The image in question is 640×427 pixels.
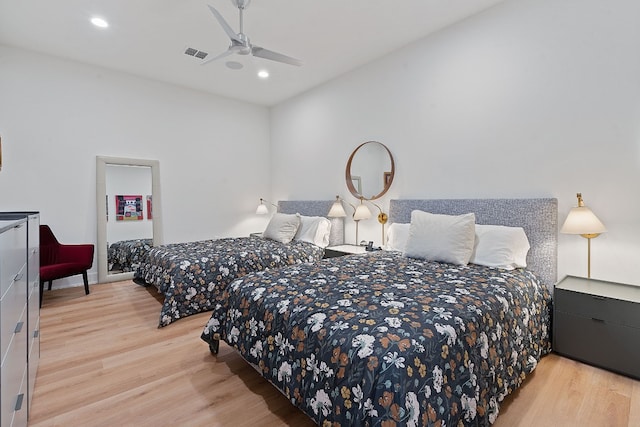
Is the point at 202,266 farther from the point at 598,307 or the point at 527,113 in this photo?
the point at 527,113

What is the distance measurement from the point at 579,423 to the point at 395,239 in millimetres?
1961

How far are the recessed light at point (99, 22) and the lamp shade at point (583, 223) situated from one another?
4.39 m

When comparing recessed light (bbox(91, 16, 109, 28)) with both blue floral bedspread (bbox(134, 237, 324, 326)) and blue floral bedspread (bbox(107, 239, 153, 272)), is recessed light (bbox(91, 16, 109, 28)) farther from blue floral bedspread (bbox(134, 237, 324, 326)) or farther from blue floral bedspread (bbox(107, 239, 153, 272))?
blue floral bedspread (bbox(107, 239, 153, 272))

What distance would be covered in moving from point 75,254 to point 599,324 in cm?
495

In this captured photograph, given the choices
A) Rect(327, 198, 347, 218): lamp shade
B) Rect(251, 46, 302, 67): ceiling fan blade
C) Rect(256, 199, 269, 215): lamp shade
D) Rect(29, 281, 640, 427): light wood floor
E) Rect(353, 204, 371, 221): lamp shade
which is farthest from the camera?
Rect(256, 199, 269, 215): lamp shade

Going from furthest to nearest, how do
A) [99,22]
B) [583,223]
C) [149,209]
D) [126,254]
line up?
[149,209] < [126,254] < [99,22] < [583,223]

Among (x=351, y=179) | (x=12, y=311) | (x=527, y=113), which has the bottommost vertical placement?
(x=12, y=311)

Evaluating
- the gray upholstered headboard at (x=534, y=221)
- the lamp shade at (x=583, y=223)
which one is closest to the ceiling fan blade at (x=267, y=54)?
the gray upholstered headboard at (x=534, y=221)

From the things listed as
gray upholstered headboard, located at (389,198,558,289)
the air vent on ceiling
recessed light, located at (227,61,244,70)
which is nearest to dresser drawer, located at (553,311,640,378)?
gray upholstered headboard, located at (389,198,558,289)

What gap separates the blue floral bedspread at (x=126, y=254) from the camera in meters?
4.26

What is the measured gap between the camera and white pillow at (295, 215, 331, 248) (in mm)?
4199

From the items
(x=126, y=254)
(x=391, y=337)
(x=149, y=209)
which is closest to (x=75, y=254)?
(x=126, y=254)

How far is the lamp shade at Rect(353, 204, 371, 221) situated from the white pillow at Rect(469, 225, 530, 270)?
4.85 feet

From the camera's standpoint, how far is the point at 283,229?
428 cm
